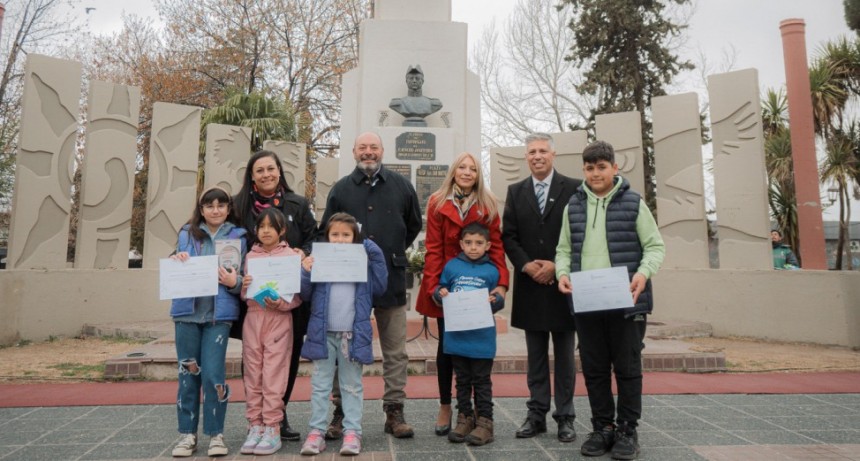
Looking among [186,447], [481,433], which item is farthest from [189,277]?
[481,433]

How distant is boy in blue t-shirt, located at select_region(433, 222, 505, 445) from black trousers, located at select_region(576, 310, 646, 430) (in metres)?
0.53

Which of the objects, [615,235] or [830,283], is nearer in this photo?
[615,235]

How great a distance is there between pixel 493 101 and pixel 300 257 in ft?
61.6

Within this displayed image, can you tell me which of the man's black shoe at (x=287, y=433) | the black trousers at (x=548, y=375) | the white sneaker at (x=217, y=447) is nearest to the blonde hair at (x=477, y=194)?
the black trousers at (x=548, y=375)

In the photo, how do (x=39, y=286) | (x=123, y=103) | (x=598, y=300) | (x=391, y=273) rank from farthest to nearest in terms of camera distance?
1. (x=123, y=103)
2. (x=39, y=286)
3. (x=391, y=273)
4. (x=598, y=300)

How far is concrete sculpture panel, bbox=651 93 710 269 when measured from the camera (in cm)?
837

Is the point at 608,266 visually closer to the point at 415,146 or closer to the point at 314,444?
the point at 314,444

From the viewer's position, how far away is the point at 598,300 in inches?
111

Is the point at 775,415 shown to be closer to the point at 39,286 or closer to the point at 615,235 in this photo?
the point at 615,235

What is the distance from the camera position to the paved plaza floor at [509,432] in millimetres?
2855

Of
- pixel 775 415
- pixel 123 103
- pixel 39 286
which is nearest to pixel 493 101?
pixel 123 103

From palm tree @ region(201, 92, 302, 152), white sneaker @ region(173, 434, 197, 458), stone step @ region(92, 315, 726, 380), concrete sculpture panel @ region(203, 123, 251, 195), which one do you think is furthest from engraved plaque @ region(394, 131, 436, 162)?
palm tree @ region(201, 92, 302, 152)

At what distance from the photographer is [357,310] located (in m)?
3.01

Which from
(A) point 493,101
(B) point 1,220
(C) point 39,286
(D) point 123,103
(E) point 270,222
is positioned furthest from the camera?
(A) point 493,101
